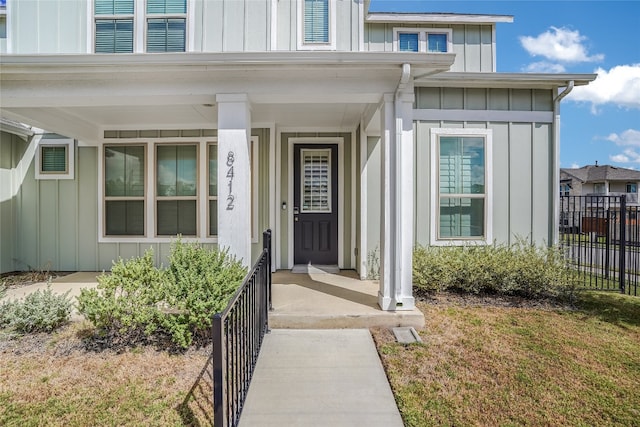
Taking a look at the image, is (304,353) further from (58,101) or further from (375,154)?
(58,101)

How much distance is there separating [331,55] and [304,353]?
9.76ft

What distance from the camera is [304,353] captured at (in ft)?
9.84

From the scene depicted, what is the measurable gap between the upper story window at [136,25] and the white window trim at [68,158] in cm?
175

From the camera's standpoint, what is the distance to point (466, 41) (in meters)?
6.78

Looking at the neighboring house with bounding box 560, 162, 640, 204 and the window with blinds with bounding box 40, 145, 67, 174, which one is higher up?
the neighboring house with bounding box 560, 162, 640, 204

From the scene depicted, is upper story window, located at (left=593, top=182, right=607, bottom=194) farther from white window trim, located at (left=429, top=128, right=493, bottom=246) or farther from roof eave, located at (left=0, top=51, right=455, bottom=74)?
roof eave, located at (left=0, top=51, right=455, bottom=74)

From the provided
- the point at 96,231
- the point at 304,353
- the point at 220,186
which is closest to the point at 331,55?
the point at 220,186

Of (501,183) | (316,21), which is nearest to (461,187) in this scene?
(501,183)

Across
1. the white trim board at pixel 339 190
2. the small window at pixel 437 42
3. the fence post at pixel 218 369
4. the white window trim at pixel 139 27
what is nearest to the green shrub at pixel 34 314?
the fence post at pixel 218 369

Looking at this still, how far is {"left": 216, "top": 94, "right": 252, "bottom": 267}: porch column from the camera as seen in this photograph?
3.54m

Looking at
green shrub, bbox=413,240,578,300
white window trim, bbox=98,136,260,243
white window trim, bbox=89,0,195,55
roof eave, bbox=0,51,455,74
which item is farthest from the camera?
white window trim, bbox=98,136,260,243

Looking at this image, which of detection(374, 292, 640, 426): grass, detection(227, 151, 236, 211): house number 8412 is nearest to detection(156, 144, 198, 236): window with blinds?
detection(227, 151, 236, 211): house number 8412

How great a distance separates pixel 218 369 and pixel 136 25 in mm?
6154

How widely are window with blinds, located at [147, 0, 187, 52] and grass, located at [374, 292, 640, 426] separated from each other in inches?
224
